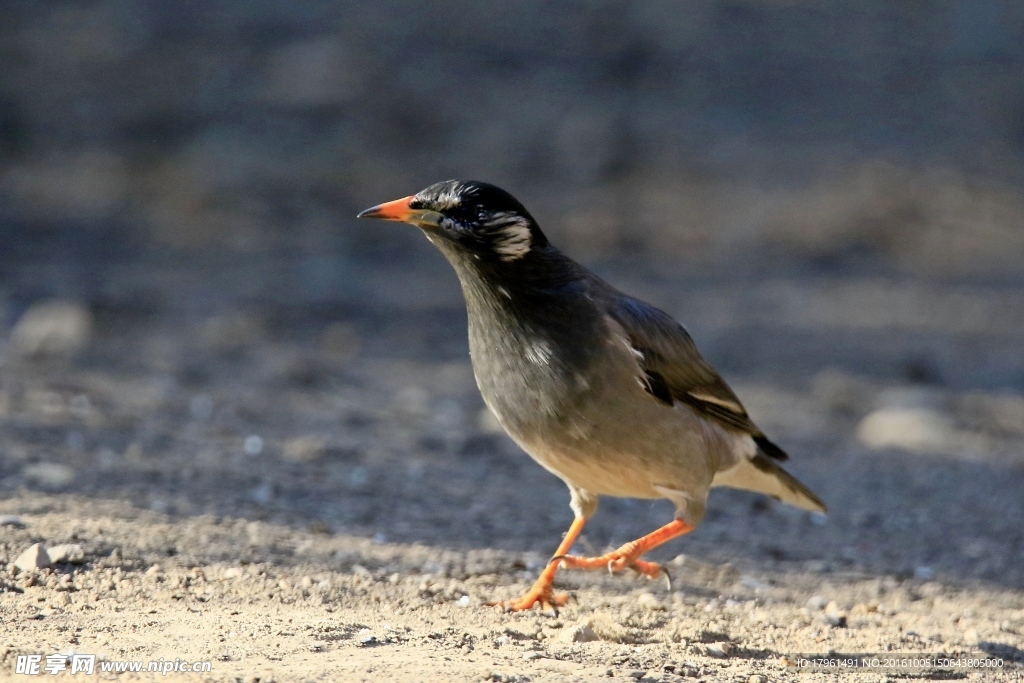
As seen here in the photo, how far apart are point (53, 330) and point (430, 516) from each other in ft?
16.5

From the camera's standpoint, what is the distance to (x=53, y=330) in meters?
10.7

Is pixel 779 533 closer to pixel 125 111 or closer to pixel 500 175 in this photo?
pixel 500 175

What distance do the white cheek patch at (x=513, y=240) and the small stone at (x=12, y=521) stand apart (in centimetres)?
259

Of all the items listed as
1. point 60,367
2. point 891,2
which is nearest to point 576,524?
point 60,367

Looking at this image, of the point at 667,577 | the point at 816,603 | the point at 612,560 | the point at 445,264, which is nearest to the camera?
the point at 612,560

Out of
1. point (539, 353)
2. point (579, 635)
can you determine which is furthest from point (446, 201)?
point (579, 635)

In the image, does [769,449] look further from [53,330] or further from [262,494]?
[53,330]

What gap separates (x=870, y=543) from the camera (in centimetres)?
741

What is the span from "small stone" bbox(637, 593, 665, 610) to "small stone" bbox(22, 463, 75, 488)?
3.19 m

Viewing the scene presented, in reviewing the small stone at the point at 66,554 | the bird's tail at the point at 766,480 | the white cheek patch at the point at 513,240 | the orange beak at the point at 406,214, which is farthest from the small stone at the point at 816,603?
the small stone at the point at 66,554

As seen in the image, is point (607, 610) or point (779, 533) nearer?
point (607, 610)

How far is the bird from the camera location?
5473mm

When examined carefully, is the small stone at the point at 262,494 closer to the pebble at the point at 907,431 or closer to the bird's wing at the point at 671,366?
the bird's wing at the point at 671,366

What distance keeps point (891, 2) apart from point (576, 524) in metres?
16.9
